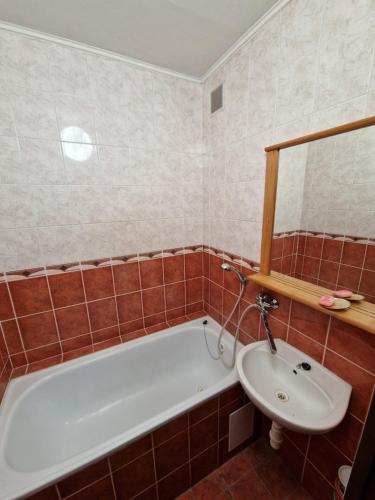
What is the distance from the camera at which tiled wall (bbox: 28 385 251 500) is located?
2.92 ft

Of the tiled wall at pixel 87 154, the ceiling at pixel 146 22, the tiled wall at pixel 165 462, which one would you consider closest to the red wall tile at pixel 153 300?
the tiled wall at pixel 87 154

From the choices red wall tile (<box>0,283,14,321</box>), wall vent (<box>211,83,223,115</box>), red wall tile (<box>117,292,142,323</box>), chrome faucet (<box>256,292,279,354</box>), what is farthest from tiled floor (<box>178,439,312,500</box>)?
wall vent (<box>211,83,223,115</box>)

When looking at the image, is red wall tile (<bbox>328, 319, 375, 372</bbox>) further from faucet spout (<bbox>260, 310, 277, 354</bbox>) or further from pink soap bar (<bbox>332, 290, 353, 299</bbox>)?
faucet spout (<bbox>260, 310, 277, 354</bbox>)

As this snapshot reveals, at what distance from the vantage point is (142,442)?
0.98 metres

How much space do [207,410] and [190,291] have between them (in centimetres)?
88

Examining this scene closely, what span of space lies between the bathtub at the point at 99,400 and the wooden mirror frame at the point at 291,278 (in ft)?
2.05

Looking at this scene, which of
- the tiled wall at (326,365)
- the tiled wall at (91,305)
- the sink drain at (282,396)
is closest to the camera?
the tiled wall at (326,365)

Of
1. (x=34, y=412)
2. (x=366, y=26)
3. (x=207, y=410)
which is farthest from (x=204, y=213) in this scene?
(x=34, y=412)

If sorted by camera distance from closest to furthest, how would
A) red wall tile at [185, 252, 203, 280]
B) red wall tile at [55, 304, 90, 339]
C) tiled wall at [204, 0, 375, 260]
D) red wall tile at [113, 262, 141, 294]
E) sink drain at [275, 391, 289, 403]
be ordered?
1. tiled wall at [204, 0, 375, 260]
2. sink drain at [275, 391, 289, 403]
3. red wall tile at [55, 304, 90, 339]
4. red wall tile at [113, 262, 141, 294]
5. red wall tile at [185, 252, 203, 280]

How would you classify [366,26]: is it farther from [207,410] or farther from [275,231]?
[207,410]

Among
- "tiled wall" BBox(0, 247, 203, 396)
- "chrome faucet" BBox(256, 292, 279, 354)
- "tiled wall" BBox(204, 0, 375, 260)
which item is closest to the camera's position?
"tiled wall" BBox(204, 0, 375, 260)

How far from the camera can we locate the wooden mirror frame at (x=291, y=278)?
2.55 feet

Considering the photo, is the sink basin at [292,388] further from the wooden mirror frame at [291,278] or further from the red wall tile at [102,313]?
the red wall tile at [102,313]

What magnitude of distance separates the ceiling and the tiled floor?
2.46 meters
